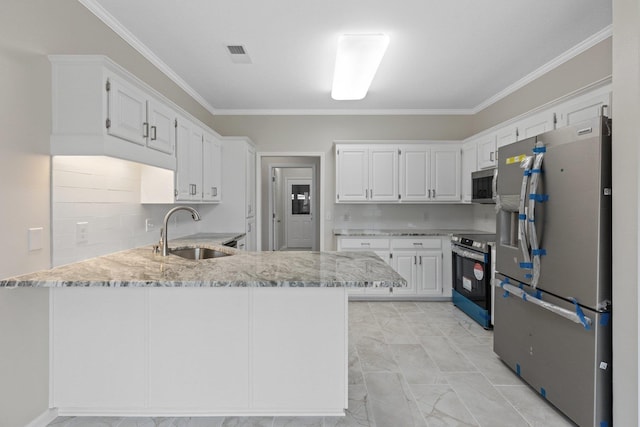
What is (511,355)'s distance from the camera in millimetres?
2488

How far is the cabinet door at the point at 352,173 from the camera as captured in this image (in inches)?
180

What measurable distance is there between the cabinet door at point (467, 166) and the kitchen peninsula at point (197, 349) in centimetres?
306

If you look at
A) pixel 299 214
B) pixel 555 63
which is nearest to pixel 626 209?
pixel 555 63

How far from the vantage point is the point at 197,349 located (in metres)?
1.86

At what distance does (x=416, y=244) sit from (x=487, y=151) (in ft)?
4.75

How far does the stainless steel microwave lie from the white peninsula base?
263 centimetres

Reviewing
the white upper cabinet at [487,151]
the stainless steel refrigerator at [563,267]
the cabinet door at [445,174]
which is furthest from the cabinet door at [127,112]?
the cabinet door at [445,174]

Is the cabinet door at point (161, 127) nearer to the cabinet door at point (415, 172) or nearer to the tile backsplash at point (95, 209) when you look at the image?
the tile backsplash at point (95, 209)

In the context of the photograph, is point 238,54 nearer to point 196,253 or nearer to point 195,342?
point 196,253

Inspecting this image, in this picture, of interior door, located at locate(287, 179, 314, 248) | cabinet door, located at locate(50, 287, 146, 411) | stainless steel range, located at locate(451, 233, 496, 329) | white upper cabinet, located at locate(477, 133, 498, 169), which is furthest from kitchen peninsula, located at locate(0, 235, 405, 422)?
interior door, located at locate(287, 179, 314, 248)

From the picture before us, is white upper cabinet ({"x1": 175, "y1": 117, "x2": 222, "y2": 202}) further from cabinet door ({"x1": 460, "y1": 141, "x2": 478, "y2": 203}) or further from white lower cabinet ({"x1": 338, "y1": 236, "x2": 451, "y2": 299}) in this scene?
cabinet door ({"x1": 460, "y1": 141, "x2": 478, "y2": 203})

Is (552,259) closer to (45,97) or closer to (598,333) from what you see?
(598,333)

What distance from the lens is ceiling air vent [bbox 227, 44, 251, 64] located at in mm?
2961

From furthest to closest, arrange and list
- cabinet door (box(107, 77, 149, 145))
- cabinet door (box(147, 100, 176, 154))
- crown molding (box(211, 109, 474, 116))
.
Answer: crown molding (box(211, 109, 474, 116)) < cabinet door (box(147, 100, 176, 154)) < cabinet door (box(107, 77, 149, 145))
